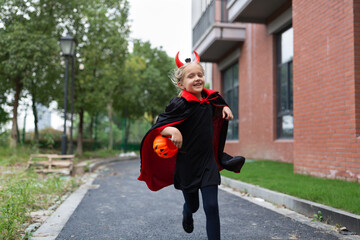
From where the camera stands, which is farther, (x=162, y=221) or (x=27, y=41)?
(x=27, y=41)

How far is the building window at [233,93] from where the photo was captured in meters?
16.2

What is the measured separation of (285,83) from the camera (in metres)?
11.6

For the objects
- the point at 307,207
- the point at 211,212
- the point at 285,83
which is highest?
the point at 285,83

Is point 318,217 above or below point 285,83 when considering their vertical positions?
below

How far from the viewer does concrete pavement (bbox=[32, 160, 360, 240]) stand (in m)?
3.89

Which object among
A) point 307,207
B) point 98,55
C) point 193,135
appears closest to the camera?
point 193,135

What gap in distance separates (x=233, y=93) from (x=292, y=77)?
5.58 metres

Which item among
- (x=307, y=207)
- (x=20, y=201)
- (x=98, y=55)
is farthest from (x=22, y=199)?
(x=98, y=55)

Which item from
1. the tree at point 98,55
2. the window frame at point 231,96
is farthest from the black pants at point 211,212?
the tree at point 98,55

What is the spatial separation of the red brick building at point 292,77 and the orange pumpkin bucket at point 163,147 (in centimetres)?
428

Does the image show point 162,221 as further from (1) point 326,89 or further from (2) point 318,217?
(1) point 326,89

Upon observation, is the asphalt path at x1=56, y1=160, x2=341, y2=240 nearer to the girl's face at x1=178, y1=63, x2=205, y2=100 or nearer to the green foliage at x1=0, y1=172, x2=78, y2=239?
the green foliage at x1=0, y1=172, x2=78, y2=239

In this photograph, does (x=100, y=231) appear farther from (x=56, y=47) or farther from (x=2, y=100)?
(x=2, y=100)

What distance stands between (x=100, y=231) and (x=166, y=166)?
1304 millimetres
